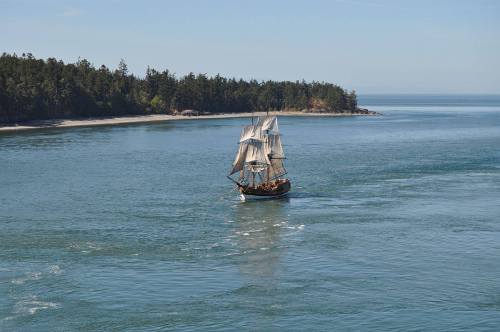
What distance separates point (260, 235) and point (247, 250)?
19.4 feet

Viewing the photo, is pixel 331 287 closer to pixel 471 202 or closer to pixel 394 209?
pixel 394 209

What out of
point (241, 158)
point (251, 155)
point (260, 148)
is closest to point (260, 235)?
point (241, 158)

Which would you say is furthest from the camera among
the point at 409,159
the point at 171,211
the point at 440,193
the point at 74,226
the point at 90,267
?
the point at 409,159

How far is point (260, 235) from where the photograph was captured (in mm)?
67125

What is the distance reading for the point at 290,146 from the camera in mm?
154875

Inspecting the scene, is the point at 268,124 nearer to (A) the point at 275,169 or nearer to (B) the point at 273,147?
(B) the point at 273,147

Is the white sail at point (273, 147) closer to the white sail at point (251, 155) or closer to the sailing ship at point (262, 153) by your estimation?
the sailing ship at point (262, 153)

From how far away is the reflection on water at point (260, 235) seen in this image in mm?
55812

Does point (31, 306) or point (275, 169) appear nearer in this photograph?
point (31, 306)

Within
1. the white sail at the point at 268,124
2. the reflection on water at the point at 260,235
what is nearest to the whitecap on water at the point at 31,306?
the reflection on water at the point at 260,235

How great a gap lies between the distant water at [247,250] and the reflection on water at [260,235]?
0.16 meters

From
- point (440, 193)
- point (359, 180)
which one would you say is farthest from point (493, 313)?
point (359, 180)

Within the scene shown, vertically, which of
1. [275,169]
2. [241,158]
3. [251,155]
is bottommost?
[275,169]

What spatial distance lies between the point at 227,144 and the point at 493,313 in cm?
11705
